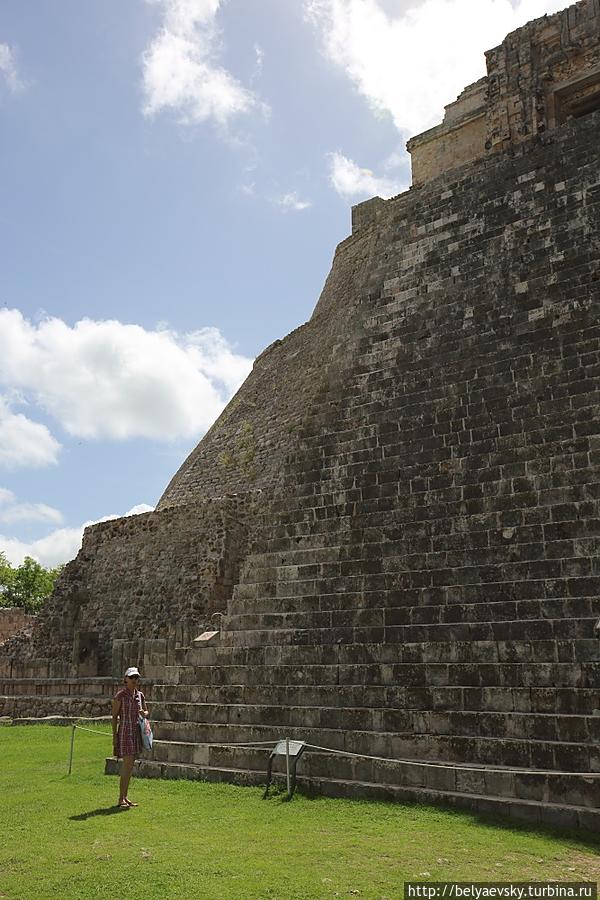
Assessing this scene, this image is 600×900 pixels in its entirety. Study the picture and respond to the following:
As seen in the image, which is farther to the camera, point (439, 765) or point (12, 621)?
point (12, 621)

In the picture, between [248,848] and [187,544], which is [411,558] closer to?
[248,848]

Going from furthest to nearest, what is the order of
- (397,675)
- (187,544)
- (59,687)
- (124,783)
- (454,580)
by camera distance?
(187,544) → (59,687) → (454,580) → (397,675) → (124,783)

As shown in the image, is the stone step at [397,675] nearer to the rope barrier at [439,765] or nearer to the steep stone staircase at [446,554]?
the steep stone staircase at [446,554]

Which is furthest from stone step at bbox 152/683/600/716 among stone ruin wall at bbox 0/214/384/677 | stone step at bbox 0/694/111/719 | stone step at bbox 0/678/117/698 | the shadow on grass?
stone step at bbox 0/678/117/698

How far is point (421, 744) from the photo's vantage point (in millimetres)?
6473

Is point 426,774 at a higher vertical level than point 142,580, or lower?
lower

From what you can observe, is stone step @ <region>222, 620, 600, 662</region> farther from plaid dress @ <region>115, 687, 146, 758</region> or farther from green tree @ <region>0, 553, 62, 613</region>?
green tree @ <region>0, 553, 62, 613</region>

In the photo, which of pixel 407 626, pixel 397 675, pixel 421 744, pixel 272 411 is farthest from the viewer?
pixel 272 411

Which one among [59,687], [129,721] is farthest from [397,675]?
[59,687]

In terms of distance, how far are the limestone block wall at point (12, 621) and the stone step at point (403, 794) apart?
18.5 meters

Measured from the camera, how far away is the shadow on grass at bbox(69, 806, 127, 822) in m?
5.94

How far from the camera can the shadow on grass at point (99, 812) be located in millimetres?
5938

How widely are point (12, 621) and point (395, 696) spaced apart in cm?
2117

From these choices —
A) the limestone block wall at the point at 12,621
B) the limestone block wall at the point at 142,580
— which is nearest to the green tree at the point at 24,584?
the limestone block wall at the point at 12,621
